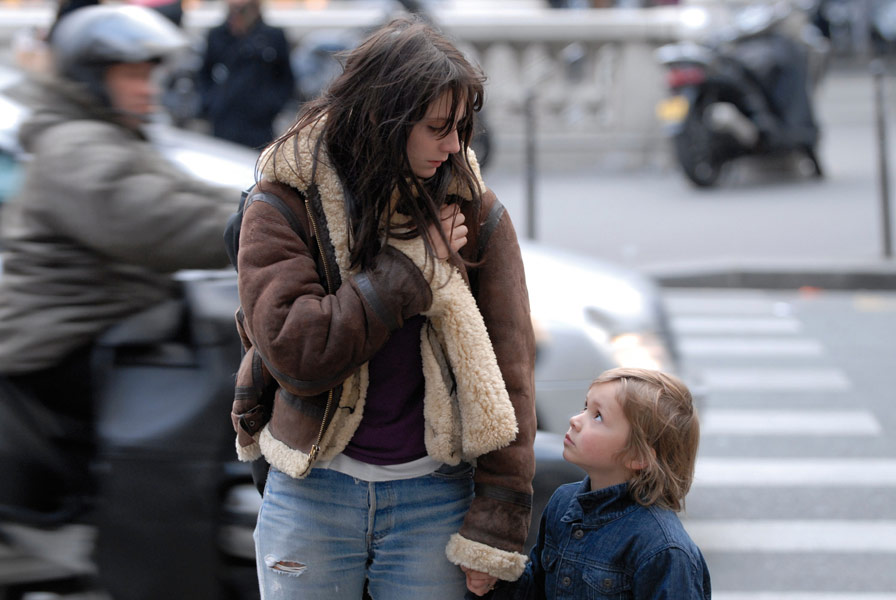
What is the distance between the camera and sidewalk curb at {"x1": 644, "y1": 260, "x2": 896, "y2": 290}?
29.8 ft

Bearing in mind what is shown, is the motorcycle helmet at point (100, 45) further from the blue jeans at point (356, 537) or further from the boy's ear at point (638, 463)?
the boy's ear at point (638, 463)

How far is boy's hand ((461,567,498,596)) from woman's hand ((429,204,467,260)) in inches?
23.3

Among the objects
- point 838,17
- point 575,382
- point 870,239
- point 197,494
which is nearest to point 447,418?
point 197,494

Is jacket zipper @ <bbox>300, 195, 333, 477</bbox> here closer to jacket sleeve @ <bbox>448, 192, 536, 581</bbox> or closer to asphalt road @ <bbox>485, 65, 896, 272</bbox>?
jacket sleeve @ <bbox>448, 192, 536, 581</bbox>

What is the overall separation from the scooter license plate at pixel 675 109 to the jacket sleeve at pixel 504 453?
985 cm

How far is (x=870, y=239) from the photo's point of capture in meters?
9.98

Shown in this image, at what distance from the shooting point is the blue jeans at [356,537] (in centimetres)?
221

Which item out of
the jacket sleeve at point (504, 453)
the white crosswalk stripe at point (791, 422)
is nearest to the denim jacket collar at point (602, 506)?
the jacket sleeve at point (504, 453)

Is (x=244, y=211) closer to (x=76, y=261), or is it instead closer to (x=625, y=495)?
(x=625, y=495)

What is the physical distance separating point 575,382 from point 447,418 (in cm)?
172

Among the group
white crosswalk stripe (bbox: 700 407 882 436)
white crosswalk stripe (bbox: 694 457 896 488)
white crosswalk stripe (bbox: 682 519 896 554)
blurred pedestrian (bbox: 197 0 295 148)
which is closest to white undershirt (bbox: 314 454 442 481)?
white crosswalk stripe (bbox: 682 519 896 554)

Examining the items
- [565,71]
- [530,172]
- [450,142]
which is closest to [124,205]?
[450,142]

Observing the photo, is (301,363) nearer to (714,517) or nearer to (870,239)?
(714,517)

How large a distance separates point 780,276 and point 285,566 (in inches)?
296
